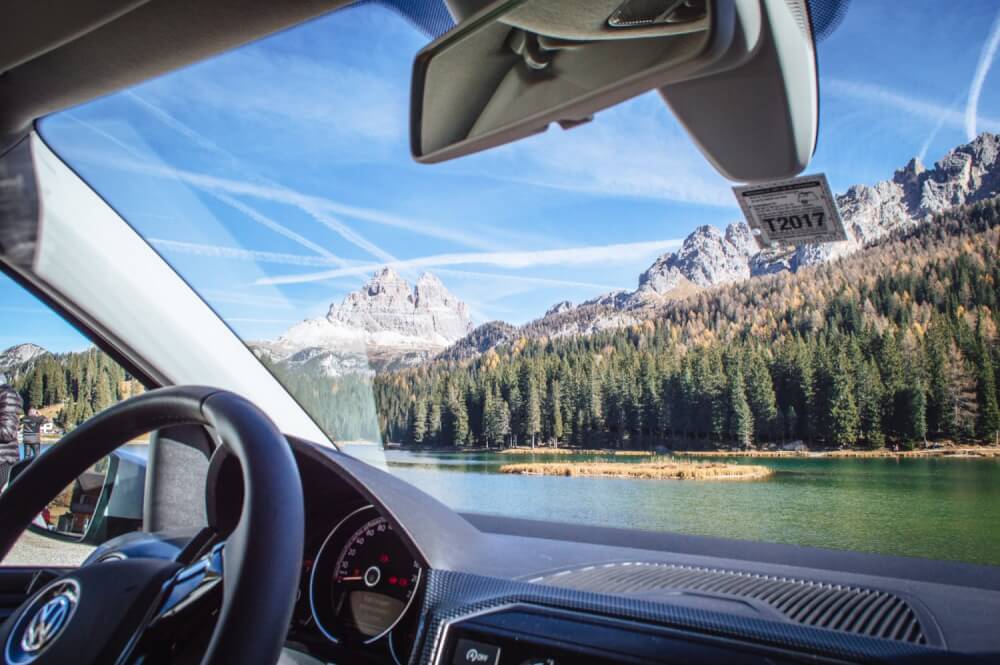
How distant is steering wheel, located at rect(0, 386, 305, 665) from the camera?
4.07ft

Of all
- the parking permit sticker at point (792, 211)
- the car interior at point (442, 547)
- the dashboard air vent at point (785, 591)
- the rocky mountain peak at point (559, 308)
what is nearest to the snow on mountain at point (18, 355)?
the car interior at point (442, 547)

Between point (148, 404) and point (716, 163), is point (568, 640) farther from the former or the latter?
point (716, 163)

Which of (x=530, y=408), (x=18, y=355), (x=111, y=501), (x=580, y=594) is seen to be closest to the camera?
(x=580, y=594)

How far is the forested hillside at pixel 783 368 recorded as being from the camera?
7.23 ft

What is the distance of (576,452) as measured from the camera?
3.07 m

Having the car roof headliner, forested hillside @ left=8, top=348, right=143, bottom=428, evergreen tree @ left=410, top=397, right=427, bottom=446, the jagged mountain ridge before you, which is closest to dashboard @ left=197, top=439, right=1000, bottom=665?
evergreen tree @ left=410, top=397, right=427, bottom=446

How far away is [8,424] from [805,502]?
3.28m

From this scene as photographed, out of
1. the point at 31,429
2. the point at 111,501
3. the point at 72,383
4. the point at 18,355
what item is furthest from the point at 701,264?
the point at 18,355

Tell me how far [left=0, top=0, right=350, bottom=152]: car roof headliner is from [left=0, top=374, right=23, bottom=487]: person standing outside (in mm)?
1242

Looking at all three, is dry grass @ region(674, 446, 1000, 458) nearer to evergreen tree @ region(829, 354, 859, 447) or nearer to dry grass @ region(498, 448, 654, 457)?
evergreen tree @ region(829, 354, 859, 447)

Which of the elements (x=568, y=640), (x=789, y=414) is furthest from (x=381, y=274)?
(x=568, y=640)

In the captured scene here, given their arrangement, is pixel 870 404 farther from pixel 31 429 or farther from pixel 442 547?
pixel 31 429

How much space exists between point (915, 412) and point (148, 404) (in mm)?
2021

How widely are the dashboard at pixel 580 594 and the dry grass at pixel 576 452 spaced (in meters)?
0.38
